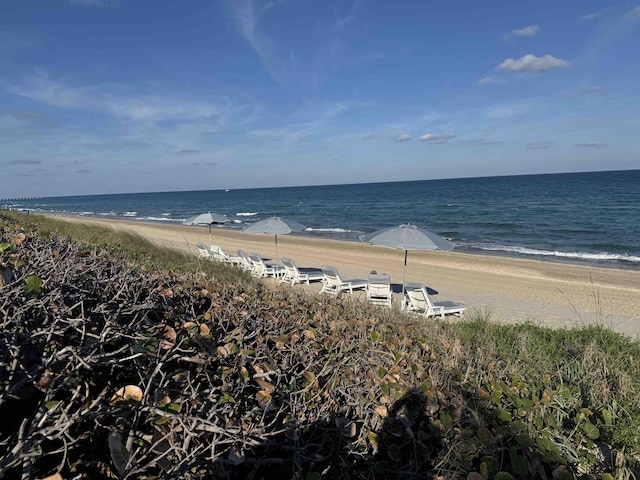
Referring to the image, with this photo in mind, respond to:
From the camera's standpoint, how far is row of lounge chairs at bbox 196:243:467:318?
8.15m

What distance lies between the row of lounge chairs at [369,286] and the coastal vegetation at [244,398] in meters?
3.31

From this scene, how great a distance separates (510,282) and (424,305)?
16.5 feet

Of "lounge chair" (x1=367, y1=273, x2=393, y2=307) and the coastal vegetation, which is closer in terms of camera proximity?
the coastal vegetation

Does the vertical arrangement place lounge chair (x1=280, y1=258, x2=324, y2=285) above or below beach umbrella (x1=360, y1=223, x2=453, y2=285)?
below

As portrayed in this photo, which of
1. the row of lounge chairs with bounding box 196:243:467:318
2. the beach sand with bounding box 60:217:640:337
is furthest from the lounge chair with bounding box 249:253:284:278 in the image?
the beach sand with bounding box 60:217:640:337

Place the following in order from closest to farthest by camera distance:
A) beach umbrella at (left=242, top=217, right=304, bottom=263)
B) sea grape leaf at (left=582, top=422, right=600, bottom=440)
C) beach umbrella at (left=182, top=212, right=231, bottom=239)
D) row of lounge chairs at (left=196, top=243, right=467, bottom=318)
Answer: sea grape leaf at (left=582, top=422, right=600, bottom=440)
row of lounge chairs at (left=196, top=243, right=467, bottom=318)
beach umbrella at (left=242, top=217, right=304, bottom=263)
beach umbrella at (left=182, top=212, right=231, bottom=239)

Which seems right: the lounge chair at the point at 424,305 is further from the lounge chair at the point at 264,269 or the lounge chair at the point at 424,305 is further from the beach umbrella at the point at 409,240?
the lounge chair at the point at 264,269

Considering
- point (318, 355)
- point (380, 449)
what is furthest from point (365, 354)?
point (380, 449)

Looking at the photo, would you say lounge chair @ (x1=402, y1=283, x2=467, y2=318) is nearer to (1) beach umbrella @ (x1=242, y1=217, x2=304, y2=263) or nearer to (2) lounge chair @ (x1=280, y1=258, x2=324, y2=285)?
(2) lounge chair @ (x1=280, y1=258, x2=324, y2=285)

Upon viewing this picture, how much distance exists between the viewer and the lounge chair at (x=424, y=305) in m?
7.97

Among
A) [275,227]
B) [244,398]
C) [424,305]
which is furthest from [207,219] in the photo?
[244,398]

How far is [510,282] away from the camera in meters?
11.7

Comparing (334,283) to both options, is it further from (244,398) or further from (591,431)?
(244,398)

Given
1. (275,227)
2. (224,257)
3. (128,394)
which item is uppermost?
(128,394)
